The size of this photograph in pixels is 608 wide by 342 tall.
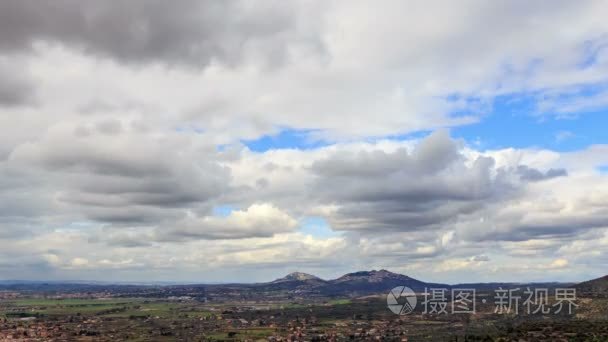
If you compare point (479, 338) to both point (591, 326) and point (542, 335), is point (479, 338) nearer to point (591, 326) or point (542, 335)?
point (542, 335)

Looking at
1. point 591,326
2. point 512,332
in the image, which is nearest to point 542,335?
point 512,332

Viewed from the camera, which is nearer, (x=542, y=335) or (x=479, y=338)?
(x=542, y=335)

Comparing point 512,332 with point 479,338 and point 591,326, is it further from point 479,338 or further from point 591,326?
point 591,326

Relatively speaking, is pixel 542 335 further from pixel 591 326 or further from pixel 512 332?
pixel 591 326

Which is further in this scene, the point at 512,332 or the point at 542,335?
the point at 512,332

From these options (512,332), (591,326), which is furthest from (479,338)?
(591,326)
